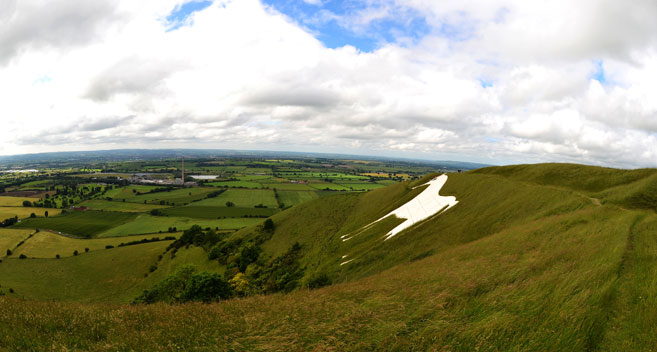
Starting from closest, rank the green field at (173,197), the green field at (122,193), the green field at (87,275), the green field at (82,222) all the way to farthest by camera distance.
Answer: the green field at (87,275) < the green field at (82,222) < the green field at (173,197) < the green field at (122,193)

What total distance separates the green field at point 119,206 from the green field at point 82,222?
300 inches

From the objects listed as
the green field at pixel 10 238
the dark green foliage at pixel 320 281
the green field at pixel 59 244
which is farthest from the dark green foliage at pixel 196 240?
the green field at pixel 10 238

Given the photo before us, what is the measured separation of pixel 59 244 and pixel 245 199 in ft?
297

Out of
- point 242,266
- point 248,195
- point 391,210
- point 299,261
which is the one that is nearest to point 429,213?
point 391,210

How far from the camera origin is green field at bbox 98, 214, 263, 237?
104125 millimetres

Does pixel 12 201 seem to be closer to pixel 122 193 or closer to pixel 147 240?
pixel 122 193

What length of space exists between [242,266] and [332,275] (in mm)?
28868

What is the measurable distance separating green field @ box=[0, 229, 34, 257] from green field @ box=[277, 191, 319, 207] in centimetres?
10720

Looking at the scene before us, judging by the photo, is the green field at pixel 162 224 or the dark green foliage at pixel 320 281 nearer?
the dark green foliage at pixel 320 281

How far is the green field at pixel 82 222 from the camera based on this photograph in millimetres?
106225

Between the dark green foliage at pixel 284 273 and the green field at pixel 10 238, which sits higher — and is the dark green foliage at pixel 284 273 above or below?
above

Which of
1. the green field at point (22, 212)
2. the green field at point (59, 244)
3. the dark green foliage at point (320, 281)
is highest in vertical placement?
the dark green foliage at point (320, 281)

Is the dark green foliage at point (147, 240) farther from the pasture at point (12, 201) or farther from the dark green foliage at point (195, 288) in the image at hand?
the pasture at point (12, 201)

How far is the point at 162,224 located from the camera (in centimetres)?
11331
